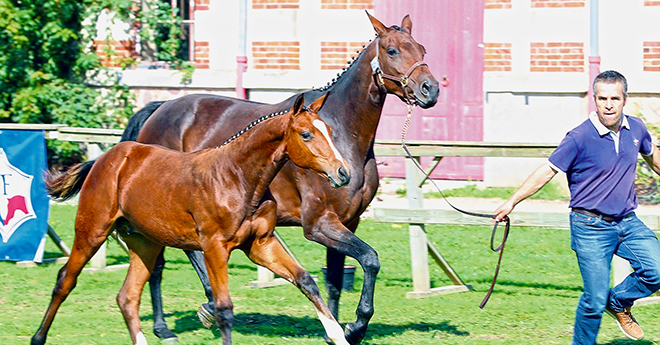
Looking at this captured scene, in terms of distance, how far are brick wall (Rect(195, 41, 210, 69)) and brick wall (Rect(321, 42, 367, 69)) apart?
74.0 inches

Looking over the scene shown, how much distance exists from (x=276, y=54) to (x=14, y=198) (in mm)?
5539

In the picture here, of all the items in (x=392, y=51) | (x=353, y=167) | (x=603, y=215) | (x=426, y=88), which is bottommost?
(x=603, y=215)

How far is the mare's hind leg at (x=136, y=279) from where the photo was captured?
6.30m

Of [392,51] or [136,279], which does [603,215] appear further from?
[136,279]

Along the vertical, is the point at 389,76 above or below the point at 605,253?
above

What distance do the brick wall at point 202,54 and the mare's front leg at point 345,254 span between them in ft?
25.3

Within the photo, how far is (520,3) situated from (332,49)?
9.38 ft

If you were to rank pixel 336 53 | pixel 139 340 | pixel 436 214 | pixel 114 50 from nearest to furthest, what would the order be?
1. pixel 139 340
2. pixel 436 214
3. pixel 336 53
4. pixel 114 50

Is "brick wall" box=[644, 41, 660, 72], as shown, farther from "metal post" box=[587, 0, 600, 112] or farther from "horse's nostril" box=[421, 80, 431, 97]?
"horse's nostril" box=[421, 80, 431, 97]

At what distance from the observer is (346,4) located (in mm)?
13516

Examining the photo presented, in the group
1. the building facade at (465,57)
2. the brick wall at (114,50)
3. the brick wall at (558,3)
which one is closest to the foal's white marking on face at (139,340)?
the building facade at (465,57)

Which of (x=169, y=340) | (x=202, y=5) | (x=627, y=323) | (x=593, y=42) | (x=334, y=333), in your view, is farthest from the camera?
(x=202, y=5)

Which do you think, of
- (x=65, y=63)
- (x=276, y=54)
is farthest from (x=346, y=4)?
(x=65, y=63)

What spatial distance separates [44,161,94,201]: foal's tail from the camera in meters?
6.65
